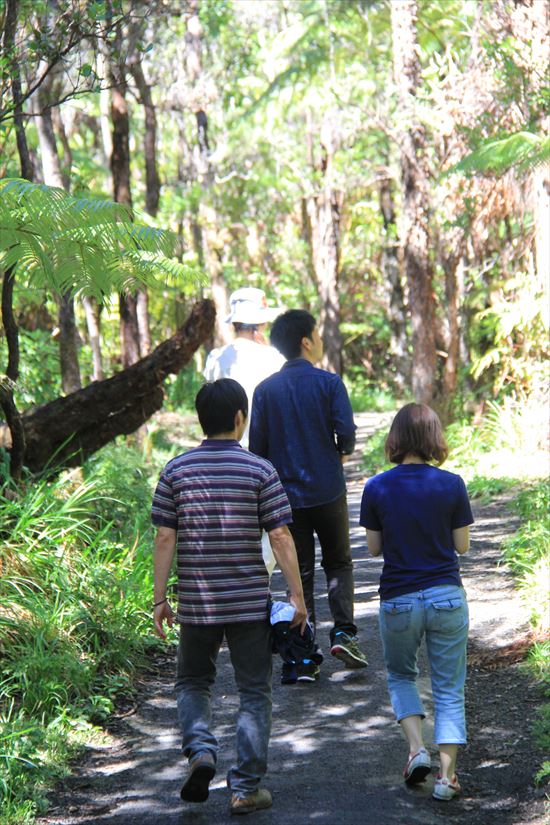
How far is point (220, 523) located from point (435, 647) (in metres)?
1.05

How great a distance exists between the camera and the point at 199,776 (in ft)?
13.0

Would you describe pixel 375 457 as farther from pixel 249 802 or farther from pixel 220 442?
pixel 249 802

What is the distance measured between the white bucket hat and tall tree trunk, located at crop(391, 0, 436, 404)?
9.48 metres

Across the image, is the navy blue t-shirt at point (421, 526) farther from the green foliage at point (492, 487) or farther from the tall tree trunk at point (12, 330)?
the green foliage at point (492, 487)

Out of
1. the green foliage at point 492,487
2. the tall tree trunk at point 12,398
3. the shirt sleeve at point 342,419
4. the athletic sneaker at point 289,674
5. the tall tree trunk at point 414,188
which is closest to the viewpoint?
the athletic sneaker at point 289,674

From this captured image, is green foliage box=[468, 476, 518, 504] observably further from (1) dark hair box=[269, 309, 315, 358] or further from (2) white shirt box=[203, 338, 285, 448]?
(1) dark hair box=[269, 309, 315, 358]

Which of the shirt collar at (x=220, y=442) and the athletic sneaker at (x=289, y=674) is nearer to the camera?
the shirt collar at (x=220, y=442)

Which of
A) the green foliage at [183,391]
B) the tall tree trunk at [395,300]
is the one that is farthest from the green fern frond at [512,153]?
the tall tree trunk at [395,300]

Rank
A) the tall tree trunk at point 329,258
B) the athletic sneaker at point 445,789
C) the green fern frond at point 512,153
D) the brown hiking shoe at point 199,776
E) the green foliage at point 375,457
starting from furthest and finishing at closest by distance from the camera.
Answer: the tall tree trunk at point 329,258
the green foliage at point 375,457
the green fern frond at point 512,153
the athletic sneaker at point 445,789
the brown hiking shoe at point 199,776

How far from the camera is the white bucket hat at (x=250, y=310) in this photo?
6445mm

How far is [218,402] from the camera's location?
13.9 ft

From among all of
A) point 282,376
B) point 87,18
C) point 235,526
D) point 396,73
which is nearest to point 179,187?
point 396,73

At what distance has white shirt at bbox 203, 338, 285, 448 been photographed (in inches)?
254

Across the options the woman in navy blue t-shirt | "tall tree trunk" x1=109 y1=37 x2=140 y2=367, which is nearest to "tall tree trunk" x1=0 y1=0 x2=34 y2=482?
the woman in navy blue t-shirt
